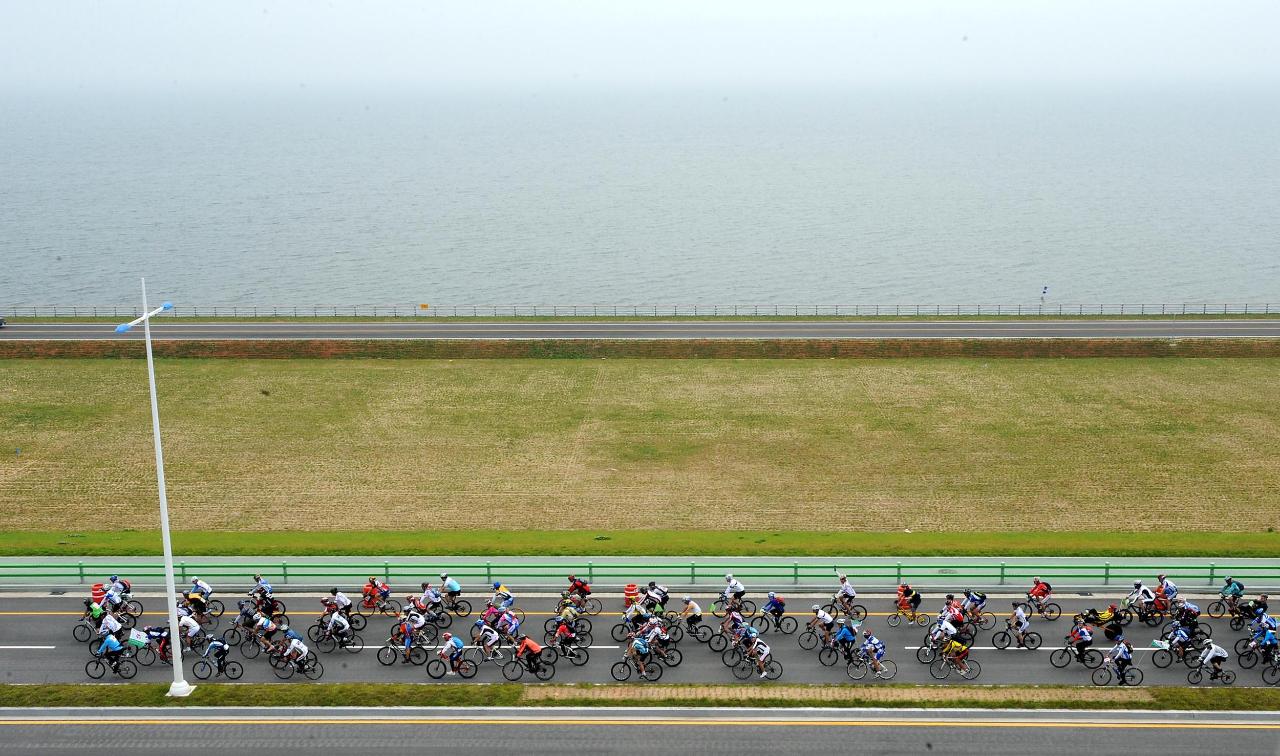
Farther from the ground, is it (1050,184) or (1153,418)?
(1050,184)

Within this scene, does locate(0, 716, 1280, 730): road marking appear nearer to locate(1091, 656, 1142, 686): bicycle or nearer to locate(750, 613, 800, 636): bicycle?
locate(1091, 656, 1142, 686): bicycle

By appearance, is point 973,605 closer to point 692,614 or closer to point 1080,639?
point 1080,639

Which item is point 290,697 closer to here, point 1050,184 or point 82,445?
point 82,445

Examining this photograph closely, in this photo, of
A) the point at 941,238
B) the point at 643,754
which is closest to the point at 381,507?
the point at 643,754

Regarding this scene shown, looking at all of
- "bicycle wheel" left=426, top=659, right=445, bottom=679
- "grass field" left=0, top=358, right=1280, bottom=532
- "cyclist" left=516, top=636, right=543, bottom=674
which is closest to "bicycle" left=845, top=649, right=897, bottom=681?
"cyclist" left=516, top=636, right=543, bottom=674

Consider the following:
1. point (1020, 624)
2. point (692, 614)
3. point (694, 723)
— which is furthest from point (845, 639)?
point (1020, 624)

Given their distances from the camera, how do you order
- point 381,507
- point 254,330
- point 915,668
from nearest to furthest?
point 915,668
point 381,507
point 254,330

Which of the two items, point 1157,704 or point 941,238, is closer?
point 1157,704
